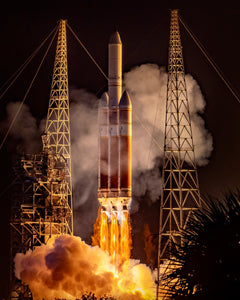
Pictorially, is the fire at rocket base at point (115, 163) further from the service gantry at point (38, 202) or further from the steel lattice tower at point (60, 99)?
the steel lattice tower at point (60, 99)

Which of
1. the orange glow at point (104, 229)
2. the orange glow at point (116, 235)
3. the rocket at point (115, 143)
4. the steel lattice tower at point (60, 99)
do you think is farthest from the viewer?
the steel lattice tower at point (60, 99)

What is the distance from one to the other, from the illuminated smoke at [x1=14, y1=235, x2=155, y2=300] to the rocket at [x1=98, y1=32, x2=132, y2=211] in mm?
4075

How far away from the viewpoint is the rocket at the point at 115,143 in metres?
73.9

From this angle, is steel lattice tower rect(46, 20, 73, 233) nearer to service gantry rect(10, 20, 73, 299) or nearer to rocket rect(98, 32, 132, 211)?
service gantry rect(10, 20, 73, 299)

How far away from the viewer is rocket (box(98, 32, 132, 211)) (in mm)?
73938

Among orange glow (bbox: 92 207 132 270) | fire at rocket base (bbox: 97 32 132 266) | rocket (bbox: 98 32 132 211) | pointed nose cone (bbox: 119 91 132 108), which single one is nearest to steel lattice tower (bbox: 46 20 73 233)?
rocket (bbox: 98 32 132 211)

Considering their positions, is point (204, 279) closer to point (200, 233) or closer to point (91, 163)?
point (200, 233)

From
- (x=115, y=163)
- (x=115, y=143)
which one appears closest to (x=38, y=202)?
(x=115, y=163)

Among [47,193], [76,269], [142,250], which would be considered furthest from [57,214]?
[142,250]

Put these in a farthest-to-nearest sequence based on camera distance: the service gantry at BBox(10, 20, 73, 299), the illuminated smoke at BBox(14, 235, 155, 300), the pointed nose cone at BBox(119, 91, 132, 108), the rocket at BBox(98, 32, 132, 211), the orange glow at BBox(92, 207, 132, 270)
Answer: the service gantry at BBox(10, 20, 73, 299)
the orange glow at BBox(92, 207, 132, 270)
the rocket at BBox(98, 32, 132, 211)
the pointed nose cone at BBox(119, 91, 132, 108)
the illuminated smoke at BBox(14, 235, 155, 300)

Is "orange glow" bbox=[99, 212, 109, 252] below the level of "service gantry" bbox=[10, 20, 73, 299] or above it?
below

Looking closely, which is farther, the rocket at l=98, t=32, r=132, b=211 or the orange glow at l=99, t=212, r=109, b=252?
the orange glow at l=99, t=212, r=109, b=252

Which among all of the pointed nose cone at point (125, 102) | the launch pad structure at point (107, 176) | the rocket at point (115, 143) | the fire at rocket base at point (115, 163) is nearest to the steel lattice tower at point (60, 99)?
the launch pad structure at point (107, 176)

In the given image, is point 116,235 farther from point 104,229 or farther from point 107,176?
point 107,176
